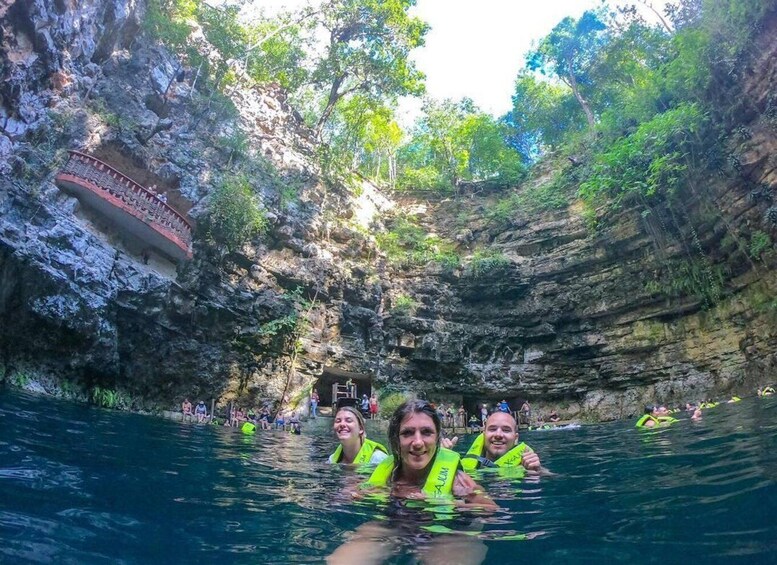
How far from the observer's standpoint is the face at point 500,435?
5539 mm

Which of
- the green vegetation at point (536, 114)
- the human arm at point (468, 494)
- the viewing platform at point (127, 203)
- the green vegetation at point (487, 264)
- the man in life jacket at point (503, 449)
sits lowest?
the human arm at point (468, 494)

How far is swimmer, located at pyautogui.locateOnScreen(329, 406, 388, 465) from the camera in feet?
18.8

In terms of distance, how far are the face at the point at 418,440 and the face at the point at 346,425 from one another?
7.76 feet

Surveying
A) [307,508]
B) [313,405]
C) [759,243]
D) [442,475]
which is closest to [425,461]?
[442,475]

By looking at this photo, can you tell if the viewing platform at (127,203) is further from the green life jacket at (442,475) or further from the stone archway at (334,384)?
the green life jacket at (442,475)

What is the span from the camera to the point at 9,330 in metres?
13.7

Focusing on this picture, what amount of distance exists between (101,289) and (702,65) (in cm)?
2219

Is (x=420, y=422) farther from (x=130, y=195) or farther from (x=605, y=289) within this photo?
(x=605, y=289)

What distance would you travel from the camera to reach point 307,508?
4.04 metres

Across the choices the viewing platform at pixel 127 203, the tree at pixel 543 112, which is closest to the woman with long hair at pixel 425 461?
the viewing platform at pixel 127 203

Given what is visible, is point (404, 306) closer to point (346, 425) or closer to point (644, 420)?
point (644, 420)

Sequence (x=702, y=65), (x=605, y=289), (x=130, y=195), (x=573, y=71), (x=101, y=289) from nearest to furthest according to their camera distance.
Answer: (x=101, y=289) → (x=130, y=195) → (x=702, y=65) → (x=605, y=289) → (x=573, y=71)

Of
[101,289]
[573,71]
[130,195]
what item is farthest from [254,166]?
[573,71]

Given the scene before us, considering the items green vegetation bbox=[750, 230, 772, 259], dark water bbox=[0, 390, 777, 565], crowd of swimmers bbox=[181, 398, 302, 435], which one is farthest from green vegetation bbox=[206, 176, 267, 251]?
green vegetation bbox=[750, 230, 772, 259]
